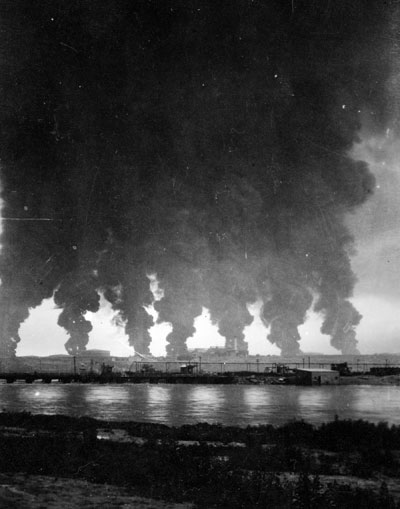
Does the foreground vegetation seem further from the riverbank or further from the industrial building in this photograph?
the riverbank

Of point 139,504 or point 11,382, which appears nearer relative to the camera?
point 139,504

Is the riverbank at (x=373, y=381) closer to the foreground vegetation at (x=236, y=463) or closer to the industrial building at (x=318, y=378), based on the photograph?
the industrial building at (x=318, y=378)

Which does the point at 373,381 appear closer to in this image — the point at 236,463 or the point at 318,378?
the point at 318,378

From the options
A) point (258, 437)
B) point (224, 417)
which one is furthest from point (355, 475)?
point (224, 417)

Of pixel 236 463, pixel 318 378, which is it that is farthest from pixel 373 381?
pixel 236 463

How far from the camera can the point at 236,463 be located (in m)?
12.0

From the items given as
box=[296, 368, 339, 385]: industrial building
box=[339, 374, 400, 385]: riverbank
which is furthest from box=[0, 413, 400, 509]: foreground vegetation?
box=[339, 374, 400, 385]: riverbank

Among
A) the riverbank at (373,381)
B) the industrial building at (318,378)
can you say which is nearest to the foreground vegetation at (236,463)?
the industrial building at (318,378)

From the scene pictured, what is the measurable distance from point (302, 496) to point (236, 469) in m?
2.79

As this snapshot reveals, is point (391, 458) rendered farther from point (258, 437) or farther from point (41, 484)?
point (41, 484)

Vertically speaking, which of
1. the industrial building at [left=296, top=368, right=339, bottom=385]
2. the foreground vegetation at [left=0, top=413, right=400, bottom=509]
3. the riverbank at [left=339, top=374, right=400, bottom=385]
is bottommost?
the riverbank at [left=339, top=374, right=400, bottom=385]

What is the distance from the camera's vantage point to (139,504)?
8555mm

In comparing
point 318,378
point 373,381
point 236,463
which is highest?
point 236,463

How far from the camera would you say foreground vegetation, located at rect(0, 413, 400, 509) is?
894cm
